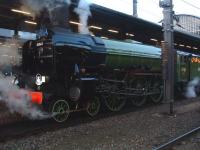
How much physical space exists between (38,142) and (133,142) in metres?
2.10

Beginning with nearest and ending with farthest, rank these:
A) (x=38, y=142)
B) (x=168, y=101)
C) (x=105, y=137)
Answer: (x=38, y=142) < (x=105, y=137) < (x=168, y=101)

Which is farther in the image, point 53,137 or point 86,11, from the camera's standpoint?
point 86,11

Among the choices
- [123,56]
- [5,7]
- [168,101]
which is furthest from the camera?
[5,7]

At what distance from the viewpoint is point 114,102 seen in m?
12.5

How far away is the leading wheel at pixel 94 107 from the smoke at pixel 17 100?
1773 mm

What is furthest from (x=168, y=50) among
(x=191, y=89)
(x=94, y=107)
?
(x=191, y=89)

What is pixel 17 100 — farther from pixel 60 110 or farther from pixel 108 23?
pixel 108 23

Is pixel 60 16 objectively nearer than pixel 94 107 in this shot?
Yes

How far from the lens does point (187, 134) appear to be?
317 inches

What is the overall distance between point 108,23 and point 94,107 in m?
7.92

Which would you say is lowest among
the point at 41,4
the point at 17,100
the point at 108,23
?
the point at 17,100

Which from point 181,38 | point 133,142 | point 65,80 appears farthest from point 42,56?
point 181,38

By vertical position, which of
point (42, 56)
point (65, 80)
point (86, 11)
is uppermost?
point (86, 11)

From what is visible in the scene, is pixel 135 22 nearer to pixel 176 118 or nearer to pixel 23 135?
pixel 176 118
